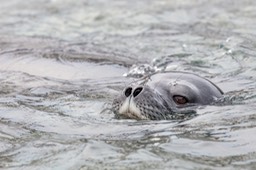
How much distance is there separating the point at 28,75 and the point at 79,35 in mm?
2773

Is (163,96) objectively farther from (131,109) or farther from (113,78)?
(113,78)

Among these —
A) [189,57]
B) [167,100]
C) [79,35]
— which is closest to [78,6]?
[79,35]

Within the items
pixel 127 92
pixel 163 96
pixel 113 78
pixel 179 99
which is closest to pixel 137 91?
pixel 127 92

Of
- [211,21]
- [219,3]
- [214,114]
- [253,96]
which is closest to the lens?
[214,114]

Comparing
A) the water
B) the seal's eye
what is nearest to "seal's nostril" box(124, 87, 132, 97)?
the water

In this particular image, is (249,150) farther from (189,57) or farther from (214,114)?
(189,57)

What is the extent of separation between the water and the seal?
0.10 m

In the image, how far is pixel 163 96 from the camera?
4.94m

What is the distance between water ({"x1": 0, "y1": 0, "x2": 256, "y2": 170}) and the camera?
3.91m

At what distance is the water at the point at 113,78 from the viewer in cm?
391

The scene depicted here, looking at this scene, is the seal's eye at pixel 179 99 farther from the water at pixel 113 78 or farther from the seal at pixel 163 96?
the water at pixel 113 78

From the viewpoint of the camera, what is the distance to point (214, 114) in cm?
483

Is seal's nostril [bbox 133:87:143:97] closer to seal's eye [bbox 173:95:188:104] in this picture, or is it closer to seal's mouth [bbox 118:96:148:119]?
seal's mouth [bbox 118:96:148:119]

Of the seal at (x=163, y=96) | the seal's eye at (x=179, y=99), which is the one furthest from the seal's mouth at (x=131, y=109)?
the seal's eye at (x=179, y=99)
